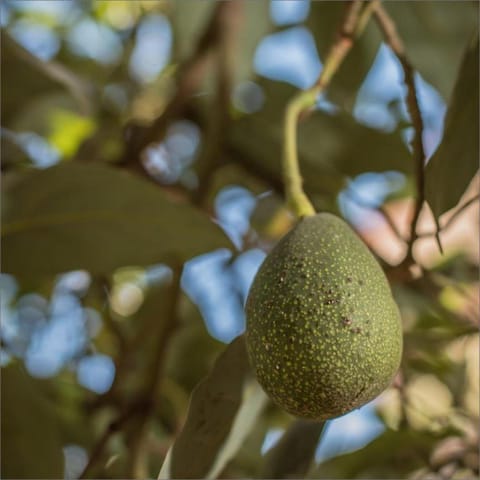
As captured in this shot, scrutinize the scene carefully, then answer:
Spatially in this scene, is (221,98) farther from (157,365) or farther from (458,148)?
(458,148)

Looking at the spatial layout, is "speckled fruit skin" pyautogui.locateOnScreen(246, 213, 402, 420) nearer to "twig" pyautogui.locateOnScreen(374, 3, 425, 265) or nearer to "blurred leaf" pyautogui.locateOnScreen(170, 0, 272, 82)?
"twig" pyautogui.locateOnScreen(374, 3, 425, 265)

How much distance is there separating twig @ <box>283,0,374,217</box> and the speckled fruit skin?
98mm

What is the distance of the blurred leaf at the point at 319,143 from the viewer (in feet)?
4.00

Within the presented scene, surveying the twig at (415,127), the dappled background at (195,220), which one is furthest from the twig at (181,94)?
the twig at (415,127)

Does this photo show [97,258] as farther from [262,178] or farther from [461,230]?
[461,230]

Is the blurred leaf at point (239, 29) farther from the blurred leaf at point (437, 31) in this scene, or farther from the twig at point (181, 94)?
the blurred leaf at point (437, 31)

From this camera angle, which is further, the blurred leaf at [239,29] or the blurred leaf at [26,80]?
the blurred leaf at [239,29]

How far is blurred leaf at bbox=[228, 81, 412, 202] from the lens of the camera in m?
1.22

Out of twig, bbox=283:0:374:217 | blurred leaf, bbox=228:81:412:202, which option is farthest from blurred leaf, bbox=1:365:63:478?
blurred leaf, bbox=228:81:412:202

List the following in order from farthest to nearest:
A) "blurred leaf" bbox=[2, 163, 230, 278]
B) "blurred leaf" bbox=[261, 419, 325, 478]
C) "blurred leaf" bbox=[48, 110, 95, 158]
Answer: "blurred leaf" bbox=[48, 110, 95, 158], "blurred leaf" bbox=[2, 163, 230, 278], "blurred leaf" bbox=[261, 419, 325, 478]

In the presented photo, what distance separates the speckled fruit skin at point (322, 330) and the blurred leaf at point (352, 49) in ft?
1.78

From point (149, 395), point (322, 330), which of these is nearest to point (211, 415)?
point (322, 330)

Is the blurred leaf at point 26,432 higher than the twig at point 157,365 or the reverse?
higher

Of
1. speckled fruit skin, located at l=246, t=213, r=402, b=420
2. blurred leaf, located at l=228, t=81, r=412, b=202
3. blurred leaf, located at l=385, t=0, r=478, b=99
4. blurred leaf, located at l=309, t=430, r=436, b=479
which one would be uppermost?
speckled fruit skin, located at l=246, t=213, r=402, b=420
